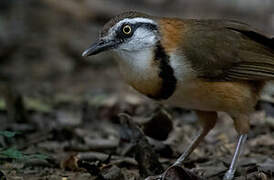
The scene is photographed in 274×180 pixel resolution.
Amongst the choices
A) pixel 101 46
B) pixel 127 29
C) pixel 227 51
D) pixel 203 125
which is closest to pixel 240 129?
pixel 203 125

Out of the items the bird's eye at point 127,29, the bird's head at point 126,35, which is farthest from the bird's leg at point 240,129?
the bird's eye at point 127,29

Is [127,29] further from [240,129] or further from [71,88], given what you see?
[71,88]

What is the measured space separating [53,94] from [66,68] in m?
1.49

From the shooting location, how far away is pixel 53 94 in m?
9.98

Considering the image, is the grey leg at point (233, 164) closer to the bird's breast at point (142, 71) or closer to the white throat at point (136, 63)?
the bird's breast at point (142, 71)

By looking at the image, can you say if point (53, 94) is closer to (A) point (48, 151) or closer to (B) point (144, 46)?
(A) point (48, 151)

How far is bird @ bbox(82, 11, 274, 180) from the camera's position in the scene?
603 cm

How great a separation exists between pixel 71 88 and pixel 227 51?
14.9 ft

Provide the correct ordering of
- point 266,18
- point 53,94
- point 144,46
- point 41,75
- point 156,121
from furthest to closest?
1. point 266,18
2. point 41,75
3. point 53,94
4. point 156,121
5. point 144,46

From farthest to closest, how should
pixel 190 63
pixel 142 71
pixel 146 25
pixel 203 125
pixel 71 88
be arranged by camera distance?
pixel 71 88 < pixel 203 125 < pixel 146 25 < pixel 190 63 < pixel 142 71

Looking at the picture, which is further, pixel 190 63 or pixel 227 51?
pixel 227 51

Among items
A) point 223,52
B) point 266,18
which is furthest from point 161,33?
point 266,18

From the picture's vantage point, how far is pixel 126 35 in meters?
6.13

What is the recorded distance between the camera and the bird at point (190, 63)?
6.03 m
